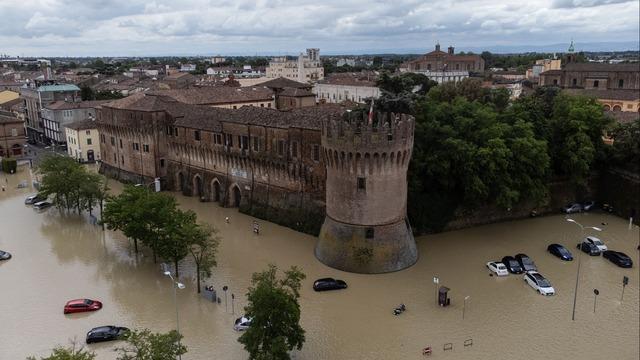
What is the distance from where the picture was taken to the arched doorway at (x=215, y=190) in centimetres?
5578

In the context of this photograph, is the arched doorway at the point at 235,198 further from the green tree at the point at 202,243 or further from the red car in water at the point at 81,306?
the red car in water at the point at 81,306

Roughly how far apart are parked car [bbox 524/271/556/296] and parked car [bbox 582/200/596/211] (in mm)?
20172

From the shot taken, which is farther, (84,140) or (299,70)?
(299,70)

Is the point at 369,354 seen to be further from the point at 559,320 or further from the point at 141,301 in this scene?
the point at 141,301

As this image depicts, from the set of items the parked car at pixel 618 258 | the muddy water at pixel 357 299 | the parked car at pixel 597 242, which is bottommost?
the muddy water at pixel 357 299

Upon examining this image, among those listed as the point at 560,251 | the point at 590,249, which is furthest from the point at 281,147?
the point at 590,249

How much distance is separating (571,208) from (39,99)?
88647 millimetres

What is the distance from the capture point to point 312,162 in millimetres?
45188

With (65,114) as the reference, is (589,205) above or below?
below

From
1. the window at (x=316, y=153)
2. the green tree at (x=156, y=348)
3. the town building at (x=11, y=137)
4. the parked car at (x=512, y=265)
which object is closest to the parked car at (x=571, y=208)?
the parked car at (x=512, y=265)

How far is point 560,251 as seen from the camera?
1612 inches

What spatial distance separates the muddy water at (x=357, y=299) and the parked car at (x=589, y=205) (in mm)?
5753

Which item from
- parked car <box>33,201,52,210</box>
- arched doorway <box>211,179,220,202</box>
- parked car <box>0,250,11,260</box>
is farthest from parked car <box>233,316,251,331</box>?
parked car <box>33,201,52,210</box>

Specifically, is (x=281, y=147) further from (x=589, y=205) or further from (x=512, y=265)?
(x=589, y=205)
